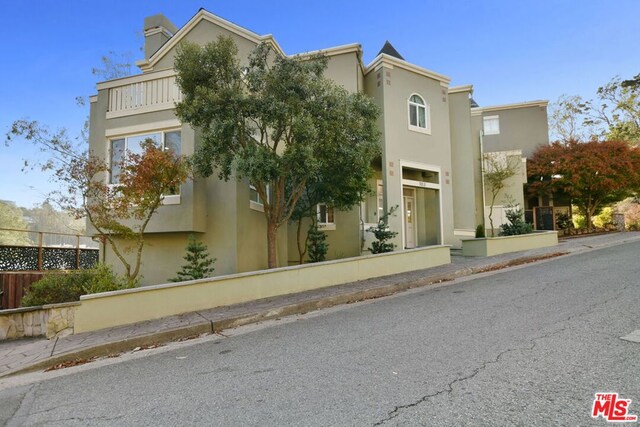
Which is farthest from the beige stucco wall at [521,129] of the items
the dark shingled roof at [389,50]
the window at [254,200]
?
the window at [254,200]

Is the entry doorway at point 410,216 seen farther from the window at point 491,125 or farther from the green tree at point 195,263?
the window at point 491,125

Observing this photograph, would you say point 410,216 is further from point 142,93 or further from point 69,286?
point 69,286

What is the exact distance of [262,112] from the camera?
9.10 m

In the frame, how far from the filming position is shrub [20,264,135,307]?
8344 mm

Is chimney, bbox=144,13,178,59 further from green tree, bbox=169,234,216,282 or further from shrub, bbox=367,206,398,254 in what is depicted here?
shrub, bbox=367,206,398,254

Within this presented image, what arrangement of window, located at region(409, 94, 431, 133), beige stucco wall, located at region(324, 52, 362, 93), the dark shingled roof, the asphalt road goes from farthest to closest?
the dark shingled roof → window, located at region(409, 94, 431, 133) → beige stucco wall, located at region(324, 52, 362, 93) → the asphalt road

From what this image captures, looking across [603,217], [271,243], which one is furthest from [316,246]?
[603,217]

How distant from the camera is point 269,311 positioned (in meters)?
7.77

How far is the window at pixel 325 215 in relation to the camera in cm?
1527

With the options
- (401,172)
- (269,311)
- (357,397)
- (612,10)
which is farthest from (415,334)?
(612,10)

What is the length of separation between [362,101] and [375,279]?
482 centimetres

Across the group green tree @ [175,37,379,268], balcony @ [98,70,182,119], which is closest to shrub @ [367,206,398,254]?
green tree @ [175,37,379,268]

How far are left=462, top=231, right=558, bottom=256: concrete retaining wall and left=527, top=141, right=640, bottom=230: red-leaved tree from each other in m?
5.76

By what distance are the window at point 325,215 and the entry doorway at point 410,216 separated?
348 cm
